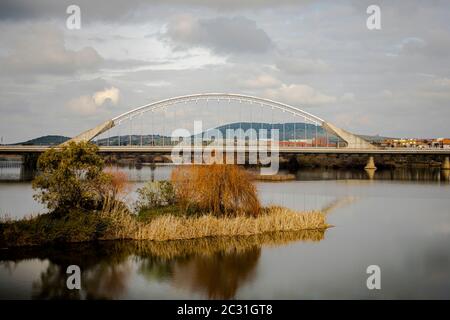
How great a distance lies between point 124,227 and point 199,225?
2552 mm

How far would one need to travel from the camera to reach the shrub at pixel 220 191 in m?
19.5

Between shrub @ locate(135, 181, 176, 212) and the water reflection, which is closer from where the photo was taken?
the water reflection

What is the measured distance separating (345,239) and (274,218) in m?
A: 2.67

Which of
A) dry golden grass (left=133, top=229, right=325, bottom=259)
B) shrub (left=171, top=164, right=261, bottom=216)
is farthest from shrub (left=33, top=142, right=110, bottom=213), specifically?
shrub (left=171, top=164, right=261, bottom=216)

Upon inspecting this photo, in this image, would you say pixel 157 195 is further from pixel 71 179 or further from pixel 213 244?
pixel 213 244

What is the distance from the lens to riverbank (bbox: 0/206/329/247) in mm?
16781

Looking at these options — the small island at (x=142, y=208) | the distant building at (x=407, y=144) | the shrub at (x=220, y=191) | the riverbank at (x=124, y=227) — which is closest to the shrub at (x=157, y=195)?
the small island at (x=142, y=208)

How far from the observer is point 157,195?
69.1ft

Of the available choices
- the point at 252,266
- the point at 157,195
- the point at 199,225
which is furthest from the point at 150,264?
the point at 157,195

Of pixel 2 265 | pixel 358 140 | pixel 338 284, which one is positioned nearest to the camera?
pixel 338 284

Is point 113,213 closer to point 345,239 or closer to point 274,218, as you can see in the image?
point 274,218

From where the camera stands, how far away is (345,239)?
1897 cm

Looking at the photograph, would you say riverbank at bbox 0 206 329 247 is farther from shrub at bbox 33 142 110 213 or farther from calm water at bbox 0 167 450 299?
shrub at bbox 33 142 110 213
